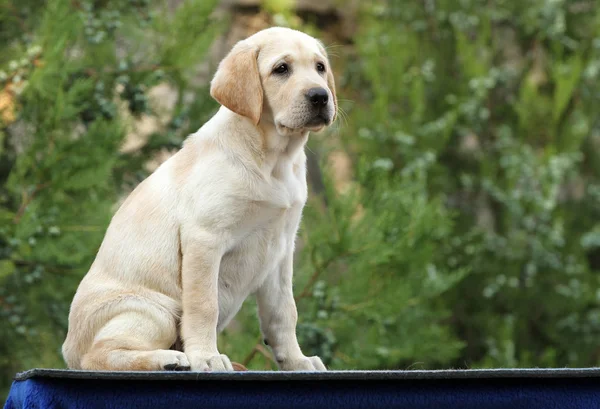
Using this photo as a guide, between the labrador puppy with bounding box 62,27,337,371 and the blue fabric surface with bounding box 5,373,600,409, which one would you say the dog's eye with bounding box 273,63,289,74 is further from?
the blue fabric surface with bounding box 5,373,600,409

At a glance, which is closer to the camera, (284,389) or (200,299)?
(284,389)

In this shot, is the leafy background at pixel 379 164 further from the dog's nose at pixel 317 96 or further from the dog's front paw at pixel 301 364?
the dog's nose at pixel 317 96

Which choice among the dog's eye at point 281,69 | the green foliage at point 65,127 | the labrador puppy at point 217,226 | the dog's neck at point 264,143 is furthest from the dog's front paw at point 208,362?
the green foliage at point 65,127

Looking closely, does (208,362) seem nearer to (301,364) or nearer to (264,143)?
(301,364)

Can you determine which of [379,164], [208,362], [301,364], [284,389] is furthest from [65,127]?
[284,389]

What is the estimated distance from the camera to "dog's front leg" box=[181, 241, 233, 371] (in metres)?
2.00

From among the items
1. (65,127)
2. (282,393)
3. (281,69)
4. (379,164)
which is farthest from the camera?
(379,164)

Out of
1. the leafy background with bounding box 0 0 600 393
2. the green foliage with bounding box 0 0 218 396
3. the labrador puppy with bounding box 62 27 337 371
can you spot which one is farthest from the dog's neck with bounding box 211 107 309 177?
the green foliage with bounding box 0 0 218 396

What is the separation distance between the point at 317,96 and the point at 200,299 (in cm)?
54

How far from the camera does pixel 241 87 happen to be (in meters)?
2.12

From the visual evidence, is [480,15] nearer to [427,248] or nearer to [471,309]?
[471,309]

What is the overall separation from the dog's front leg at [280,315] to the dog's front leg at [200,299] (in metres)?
0.23

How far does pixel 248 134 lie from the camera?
2152mm

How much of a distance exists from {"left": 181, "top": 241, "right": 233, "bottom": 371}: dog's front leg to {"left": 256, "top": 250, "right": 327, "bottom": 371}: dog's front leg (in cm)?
23
